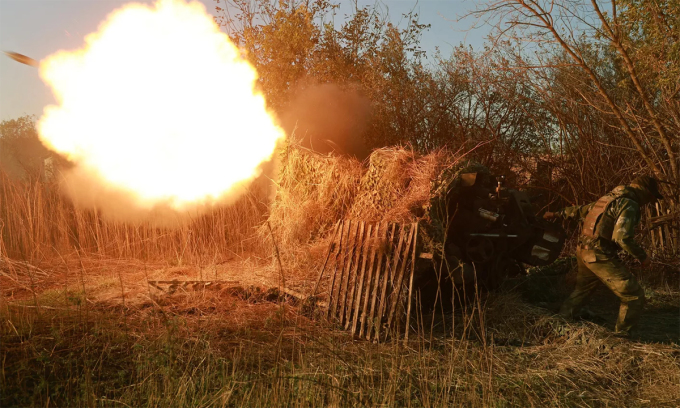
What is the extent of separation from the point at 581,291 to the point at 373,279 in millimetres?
2924

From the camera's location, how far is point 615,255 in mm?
6859

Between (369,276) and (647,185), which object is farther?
(647,185)

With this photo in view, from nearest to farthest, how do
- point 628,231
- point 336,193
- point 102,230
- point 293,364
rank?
point 293,364
point 628,231
point 336,193
point 102,230

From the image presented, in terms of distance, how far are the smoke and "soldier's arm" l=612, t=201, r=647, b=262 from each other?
5.07 m

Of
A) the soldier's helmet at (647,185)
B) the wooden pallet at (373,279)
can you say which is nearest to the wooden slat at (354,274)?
the wooden pallet at (373,279)

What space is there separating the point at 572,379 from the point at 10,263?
8.51 m

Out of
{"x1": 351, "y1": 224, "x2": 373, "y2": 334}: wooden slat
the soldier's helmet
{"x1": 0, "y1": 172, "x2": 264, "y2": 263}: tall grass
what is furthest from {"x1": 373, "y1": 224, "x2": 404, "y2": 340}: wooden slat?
{"x1": 0, "y1": 172, "x2": 264, "y2": 263}: tall grass

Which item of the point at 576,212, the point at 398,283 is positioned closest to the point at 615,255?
the point at 576,212

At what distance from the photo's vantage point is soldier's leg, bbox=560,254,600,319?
23.0 ft

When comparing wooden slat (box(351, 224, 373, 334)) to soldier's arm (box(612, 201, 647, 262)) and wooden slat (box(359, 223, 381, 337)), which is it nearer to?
wooden slat (box(359, 223, 381, 337))

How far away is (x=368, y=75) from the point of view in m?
12.8

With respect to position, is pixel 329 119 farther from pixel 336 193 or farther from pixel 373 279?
pixel 373 279

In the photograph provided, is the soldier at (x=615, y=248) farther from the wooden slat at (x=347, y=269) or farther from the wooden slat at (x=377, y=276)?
the wooden slat at (x=347, y=269)

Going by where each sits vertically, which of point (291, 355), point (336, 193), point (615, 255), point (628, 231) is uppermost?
point (336, 193)
